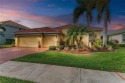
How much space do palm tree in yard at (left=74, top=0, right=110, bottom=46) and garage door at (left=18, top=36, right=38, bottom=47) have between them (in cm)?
828

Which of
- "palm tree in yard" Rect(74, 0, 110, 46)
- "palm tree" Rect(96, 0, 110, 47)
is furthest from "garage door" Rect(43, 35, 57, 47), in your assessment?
"palm tree" Rect(96, 0, 110, 47)

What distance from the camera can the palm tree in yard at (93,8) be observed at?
1755 cm

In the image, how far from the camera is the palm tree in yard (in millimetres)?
17547

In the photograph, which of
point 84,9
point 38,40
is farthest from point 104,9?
point 38,40

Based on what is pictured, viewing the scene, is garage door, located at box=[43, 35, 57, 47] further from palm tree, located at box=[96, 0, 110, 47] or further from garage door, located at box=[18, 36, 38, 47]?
palm tree, located at box=[96, 0, 110, 47]

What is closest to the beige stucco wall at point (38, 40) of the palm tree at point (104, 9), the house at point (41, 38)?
the house at point (41, 38)

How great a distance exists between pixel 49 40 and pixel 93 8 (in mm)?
9236

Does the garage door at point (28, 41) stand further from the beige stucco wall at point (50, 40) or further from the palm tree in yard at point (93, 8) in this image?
the palm tree in yard at point (93, 8)

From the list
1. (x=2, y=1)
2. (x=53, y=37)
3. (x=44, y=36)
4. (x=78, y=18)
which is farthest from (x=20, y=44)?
(x=78, y=18)

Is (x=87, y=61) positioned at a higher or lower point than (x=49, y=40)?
lower

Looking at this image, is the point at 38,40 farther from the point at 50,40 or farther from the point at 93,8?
the point at 93,8

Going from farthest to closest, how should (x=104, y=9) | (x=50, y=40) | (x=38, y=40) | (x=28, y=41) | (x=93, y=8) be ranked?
(x=28, y=41)
(x=38, y=40)
(x=50, y=40)
(x=93, y=8)
(x=104, y=9)

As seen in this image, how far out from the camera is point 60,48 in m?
17.9

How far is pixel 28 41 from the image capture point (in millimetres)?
24047
